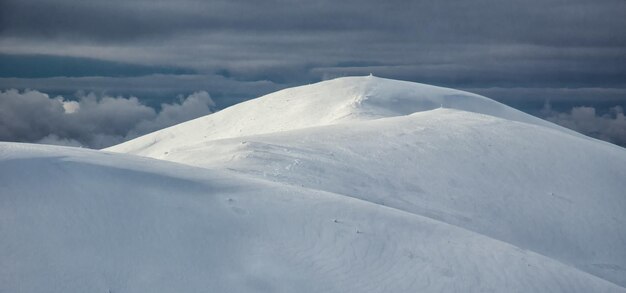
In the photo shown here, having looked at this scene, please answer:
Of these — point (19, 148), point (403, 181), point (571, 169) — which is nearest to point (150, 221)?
point (19, 148)

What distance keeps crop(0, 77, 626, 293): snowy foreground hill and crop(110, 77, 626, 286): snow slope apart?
0.07 metres

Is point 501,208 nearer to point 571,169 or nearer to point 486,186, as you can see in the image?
point 486,186

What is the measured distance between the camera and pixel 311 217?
1383 centimetres

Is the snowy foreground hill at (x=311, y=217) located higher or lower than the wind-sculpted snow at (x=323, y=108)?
higher

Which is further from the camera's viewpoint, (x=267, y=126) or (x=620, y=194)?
(x=267, y=126)

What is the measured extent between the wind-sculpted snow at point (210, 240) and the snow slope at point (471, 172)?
3080 millimetres

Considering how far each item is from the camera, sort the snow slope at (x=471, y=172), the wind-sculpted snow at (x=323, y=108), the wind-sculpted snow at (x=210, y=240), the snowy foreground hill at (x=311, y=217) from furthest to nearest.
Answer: the wind-sculpted snow at (x=323, y=108) → the snow slope at (x=471, y=172) → the snowy foreground hill at (x=311, y=217) → the wind-sculpted snow at (x=210, y=240)

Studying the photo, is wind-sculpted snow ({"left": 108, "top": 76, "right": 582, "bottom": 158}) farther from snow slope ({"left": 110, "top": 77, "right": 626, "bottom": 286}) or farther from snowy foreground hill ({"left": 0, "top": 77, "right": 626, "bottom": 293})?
snowy foreground hill ({"left": 0, "top": 77, "right": 626, "bottom": 293})

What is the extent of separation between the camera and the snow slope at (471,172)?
18.7 m

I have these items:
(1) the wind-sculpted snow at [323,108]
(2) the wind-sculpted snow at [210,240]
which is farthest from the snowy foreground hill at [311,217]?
(1) the wind-sculpted snow at [323,108]

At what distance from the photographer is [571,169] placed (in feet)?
78.0

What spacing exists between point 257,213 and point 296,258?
4.74ft

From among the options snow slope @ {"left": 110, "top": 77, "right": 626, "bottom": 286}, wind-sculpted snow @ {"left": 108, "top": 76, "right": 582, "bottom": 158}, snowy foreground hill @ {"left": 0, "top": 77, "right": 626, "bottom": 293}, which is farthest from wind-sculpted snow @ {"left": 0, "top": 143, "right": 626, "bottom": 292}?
wind-sculpted snow @ {"left": 108, "top": 76, "right": 582, "bottom": 158}

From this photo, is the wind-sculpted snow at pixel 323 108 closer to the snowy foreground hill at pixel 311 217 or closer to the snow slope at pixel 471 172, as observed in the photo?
the snow slope at pixel 471 172
